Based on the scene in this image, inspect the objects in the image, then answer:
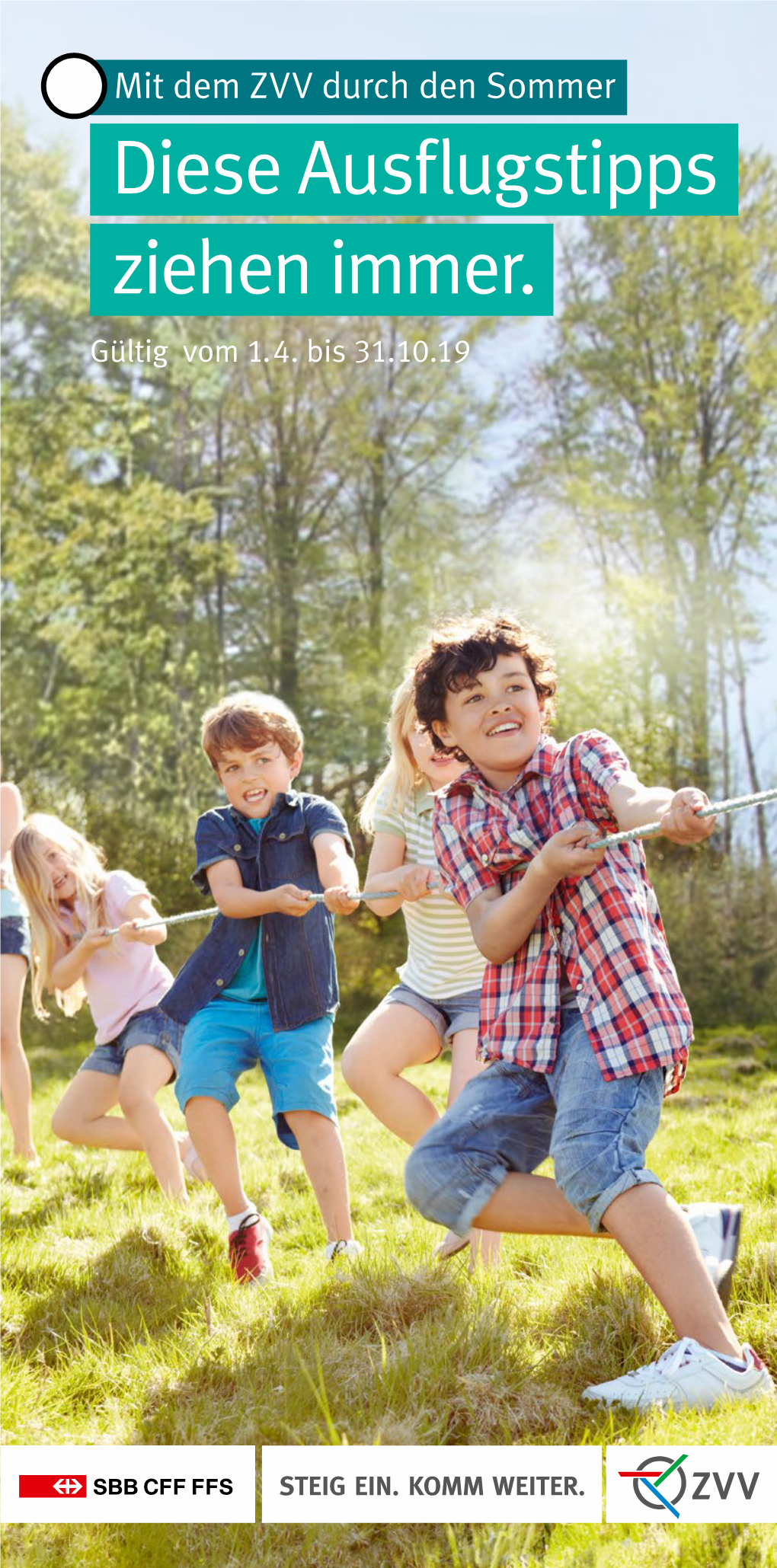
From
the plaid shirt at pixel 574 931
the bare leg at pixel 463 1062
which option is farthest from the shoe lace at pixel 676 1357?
the bare leg at pixel 463 1062

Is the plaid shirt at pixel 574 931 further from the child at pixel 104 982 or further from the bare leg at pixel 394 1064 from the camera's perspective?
the child at pixel 104 982

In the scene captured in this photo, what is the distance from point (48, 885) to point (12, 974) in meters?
1.32

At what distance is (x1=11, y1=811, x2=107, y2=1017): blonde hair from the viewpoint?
5047mm

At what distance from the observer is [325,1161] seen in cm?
379

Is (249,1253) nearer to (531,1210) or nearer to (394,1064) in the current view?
(394,1064)

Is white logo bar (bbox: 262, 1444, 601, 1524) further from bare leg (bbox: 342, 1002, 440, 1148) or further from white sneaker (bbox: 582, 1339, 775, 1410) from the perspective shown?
bare leg (bbox: 342, 1002, 440, 1148)

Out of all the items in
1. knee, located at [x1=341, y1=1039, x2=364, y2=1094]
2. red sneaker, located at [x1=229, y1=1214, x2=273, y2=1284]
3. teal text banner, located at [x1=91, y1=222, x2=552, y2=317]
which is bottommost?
red sneaker, located at [x1=229, y1=1214, x2=273, y2=1284]

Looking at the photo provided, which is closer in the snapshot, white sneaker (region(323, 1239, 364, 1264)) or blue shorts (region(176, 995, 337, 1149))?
white sneaker (region(323, 1239, 364, 1264))

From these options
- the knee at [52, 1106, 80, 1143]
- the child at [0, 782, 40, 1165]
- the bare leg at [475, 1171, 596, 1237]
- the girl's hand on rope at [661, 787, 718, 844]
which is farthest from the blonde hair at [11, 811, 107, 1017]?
the girl's hand on rope at [661, 787, 718, 844]

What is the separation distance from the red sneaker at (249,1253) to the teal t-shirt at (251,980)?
0.62 m

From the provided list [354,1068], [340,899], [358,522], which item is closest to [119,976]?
[354,1068]

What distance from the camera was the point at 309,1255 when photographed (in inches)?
157

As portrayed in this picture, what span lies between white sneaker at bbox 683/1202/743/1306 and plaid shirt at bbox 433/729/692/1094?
0.34 metres

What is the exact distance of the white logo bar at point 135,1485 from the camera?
220 cm
